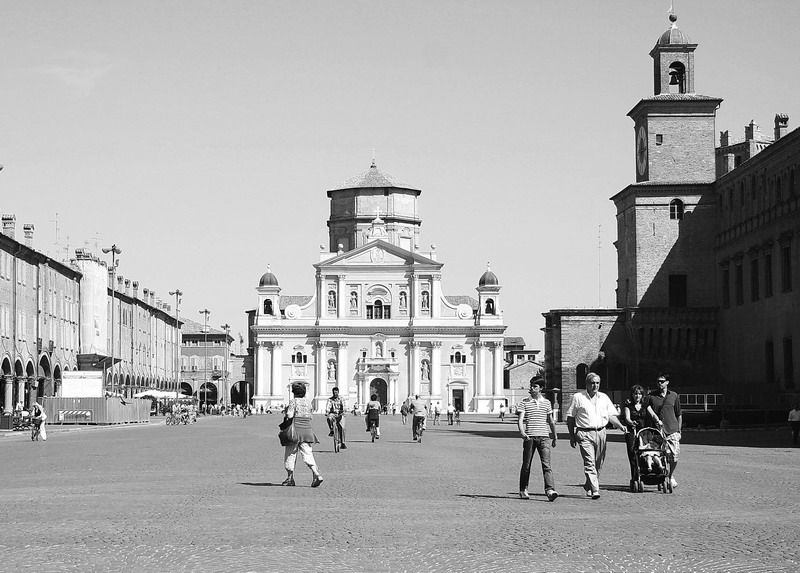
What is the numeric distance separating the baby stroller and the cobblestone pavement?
0.33 meters

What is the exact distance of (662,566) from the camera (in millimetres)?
11633

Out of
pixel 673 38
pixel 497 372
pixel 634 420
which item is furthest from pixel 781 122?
pixel 634 420

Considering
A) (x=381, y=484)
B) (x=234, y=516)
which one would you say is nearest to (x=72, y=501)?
(x=234, y=516)

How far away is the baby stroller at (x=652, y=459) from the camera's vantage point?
63.9 ft

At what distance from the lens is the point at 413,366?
121 meters

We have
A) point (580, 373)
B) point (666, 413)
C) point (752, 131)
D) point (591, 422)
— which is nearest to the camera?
point (591, 422)

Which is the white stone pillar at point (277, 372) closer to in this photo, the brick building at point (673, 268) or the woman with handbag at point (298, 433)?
the brick building at point (673, 268)

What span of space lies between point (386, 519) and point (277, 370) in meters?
107

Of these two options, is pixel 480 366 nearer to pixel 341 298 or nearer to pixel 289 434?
pixel 341 298

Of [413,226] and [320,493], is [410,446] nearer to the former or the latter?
[320,493]

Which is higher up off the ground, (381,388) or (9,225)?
(9,225)

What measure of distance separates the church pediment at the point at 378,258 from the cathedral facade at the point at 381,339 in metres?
0.09

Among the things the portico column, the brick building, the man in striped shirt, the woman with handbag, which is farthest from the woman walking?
the portico column

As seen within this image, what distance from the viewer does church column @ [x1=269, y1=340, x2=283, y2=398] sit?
398 feet
